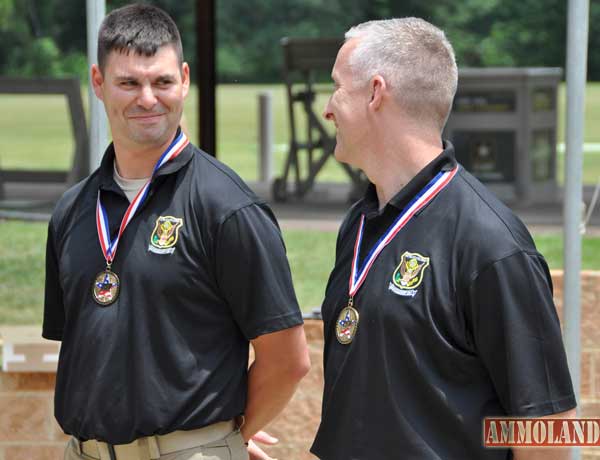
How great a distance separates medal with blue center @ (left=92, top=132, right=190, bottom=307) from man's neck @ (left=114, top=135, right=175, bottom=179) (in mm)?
21

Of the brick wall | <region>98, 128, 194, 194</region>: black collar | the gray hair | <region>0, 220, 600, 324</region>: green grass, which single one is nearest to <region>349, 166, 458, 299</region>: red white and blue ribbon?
the gray hair

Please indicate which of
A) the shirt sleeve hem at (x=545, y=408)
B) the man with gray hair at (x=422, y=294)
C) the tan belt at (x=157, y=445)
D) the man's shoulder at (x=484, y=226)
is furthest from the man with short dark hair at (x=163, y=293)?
the shirt sleeve hem at (x=545, y=408)

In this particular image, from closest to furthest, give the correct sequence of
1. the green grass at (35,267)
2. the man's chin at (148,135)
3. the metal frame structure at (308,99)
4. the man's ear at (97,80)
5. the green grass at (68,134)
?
1. the man's chin at (148,135)
2. the man's ear at (97,80)
3. the green grass at (35,267)
4. the metal frame structure at (308,99)
5. the green grass at (68,134)

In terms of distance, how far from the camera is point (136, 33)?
9.04 feet

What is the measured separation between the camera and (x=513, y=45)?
11.5 m

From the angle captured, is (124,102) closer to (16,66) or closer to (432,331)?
(432,331)

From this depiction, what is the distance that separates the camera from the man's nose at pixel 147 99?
8.95ft

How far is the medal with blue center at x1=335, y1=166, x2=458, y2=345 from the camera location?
2311mm

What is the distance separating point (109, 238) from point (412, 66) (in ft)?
2.90

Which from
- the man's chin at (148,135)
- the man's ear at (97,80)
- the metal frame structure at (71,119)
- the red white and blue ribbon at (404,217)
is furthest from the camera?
the metal frame structure at (71,119)

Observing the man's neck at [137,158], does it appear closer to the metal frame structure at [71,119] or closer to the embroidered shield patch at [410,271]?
the embroidered shield patch at [410,271]

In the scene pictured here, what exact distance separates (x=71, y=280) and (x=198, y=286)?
338 millimetres

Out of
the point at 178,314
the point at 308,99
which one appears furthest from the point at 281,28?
the point at 178,314

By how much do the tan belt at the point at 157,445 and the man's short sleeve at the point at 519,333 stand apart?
2.67ft
